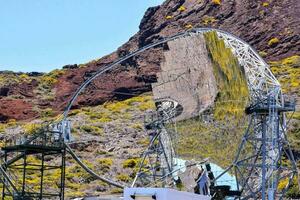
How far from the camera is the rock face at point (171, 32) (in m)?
136

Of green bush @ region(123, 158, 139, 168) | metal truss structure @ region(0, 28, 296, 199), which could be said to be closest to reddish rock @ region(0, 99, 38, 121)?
green bush @ region(123, 158, 139, 168)

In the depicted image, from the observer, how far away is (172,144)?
197 ft

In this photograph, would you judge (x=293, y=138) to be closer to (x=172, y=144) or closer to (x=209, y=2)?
(x=172, y=144)

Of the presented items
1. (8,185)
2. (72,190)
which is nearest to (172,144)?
(8,185)

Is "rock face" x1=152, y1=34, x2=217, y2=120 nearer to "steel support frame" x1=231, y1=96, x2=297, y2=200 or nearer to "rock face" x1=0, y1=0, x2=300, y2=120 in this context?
"steel support frame" x1=231, y1=96, x2=297, y2=200

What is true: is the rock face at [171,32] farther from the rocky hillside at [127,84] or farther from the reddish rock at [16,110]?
the reddish rock at [16,110]

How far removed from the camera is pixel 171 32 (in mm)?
150625

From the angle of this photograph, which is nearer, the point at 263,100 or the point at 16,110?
the point at 263,100

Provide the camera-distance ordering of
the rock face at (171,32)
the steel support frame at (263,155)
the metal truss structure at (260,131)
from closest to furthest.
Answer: the steel support frame at (263,155) < the metal truss structure at (260,131) < the rock face at (171,32)

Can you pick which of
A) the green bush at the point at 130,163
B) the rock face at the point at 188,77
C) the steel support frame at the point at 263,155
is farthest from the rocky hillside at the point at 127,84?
the steel support frame at the point at 263,155

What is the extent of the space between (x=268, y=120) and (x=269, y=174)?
3.65 m

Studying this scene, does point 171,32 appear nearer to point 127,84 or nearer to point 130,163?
point 127,84

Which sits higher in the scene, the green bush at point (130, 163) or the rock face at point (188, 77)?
the rock face at point (188, 77)

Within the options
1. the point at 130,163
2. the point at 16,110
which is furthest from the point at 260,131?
the point at 16,110
